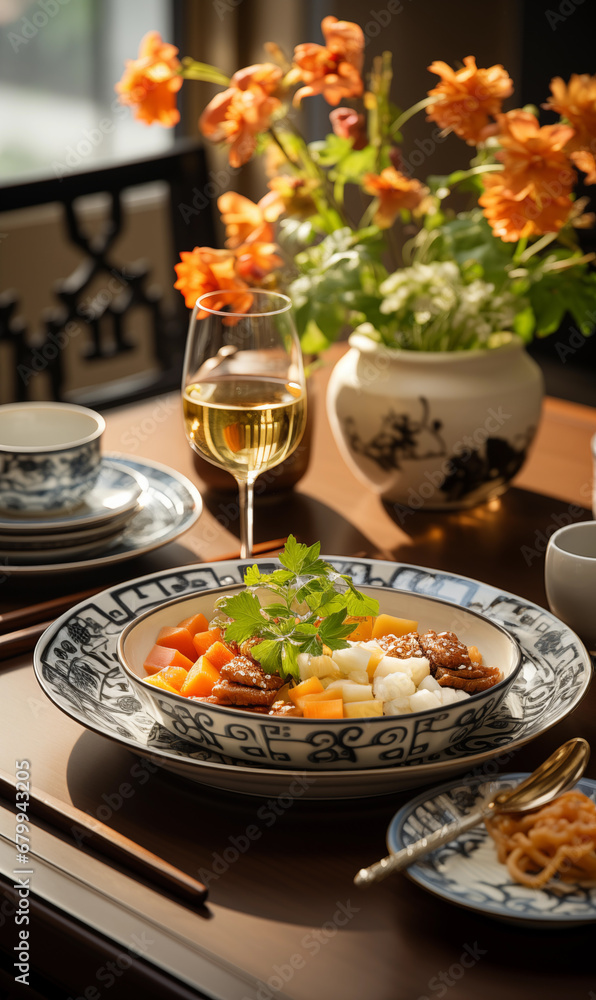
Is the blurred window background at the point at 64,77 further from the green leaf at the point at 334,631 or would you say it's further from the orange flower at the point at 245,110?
the green leaf at the point at 334,631

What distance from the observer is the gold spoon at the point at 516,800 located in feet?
2.19

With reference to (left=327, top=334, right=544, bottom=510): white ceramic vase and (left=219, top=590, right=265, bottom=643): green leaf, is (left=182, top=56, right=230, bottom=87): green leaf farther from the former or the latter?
(left=219, top=590, right=265, bottom=643): green leaf

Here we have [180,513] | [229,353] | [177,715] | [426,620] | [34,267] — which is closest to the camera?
[177,715]

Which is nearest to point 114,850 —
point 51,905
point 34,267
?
point 51,905

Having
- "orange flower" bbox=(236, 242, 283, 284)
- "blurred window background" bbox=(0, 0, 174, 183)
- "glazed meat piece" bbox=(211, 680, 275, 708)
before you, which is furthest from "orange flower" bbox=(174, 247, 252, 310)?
"blurred window background" bbox=(0, 0, 174, 183)

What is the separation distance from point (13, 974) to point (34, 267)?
331 centimetres

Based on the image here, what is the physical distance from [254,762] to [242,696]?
2.1 inches

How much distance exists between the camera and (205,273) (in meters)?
1.25

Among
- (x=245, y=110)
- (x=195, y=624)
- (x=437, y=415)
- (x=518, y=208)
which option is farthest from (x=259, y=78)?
(x=195, y=624)

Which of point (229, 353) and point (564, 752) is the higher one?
point (229, 353)

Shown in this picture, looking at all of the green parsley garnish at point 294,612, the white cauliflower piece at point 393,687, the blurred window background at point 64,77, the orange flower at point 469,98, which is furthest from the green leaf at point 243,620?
the blurred window background at point 64,77

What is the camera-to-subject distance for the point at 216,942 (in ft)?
2.13

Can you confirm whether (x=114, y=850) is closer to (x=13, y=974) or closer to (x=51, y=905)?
(x=51, y=905)

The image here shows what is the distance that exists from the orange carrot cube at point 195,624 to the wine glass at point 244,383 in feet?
0.64
